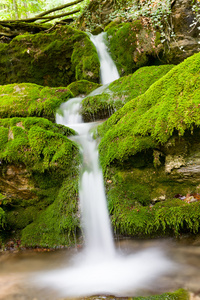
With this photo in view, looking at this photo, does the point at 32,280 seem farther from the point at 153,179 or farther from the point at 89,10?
the point at 89,10

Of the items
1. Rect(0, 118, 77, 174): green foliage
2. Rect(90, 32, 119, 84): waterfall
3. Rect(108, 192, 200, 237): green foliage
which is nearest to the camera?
Rect(108, 192, 200, 237): green foliage

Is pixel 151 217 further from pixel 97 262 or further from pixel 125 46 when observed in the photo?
pixel 125 46

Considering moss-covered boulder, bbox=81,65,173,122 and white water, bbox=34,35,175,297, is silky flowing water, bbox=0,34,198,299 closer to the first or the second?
white water, bbox=34,35,175,297

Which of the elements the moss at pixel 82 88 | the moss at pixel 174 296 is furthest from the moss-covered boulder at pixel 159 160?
the moss at pixel 82 88

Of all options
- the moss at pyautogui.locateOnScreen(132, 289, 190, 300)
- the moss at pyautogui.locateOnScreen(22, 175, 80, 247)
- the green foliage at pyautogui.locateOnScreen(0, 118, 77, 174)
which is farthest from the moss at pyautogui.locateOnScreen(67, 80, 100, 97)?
the moss at pyautogui.locateOnScreen(132, 289, 190, 300)

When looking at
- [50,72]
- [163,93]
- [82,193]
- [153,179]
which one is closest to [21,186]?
[82,193]

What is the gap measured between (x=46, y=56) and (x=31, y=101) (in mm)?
3982

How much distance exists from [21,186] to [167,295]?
2.91m

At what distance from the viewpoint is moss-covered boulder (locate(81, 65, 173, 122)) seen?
5.46 meters

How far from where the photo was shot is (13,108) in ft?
18.9

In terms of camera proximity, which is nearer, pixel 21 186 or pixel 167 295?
pixel 167 295

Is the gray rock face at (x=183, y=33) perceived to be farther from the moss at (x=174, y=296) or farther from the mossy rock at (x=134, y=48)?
the moss at (x=174, y=296)

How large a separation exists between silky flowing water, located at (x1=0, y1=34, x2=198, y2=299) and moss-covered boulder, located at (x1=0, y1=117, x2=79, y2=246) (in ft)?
0.90

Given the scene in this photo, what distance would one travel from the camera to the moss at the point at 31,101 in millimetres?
5715
